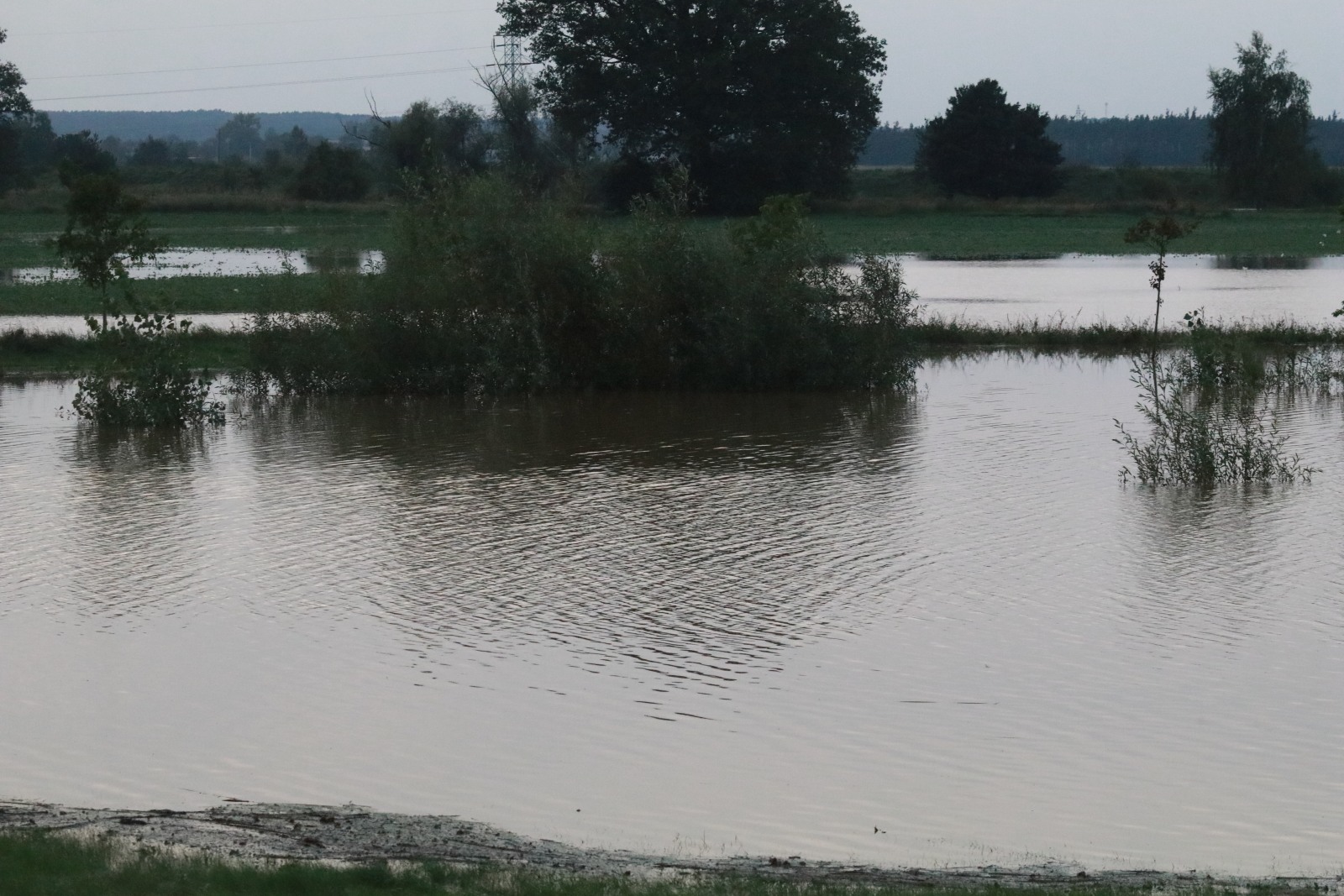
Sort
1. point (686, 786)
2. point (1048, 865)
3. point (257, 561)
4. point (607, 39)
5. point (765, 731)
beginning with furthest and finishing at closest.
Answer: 1. point (607, 39)
2. point (257, 561)
3. point (765, 731)
4. point (686, 786)
5. point (1048, 865)

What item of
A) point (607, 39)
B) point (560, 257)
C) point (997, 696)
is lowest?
point (997, 696)

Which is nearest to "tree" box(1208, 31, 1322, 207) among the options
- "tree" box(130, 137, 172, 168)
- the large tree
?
the large tree

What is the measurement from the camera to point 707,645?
13.6 m

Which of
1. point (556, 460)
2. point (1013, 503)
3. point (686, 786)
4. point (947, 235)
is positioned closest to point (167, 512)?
point (556, 460)

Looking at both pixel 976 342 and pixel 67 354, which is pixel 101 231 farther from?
pixel 976 342

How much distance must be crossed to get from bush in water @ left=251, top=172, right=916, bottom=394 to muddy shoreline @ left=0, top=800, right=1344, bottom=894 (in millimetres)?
21803

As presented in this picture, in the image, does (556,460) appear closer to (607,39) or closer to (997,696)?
(997,696)

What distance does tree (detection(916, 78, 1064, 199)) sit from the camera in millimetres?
95312

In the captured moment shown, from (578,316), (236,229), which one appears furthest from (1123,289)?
(236,229)

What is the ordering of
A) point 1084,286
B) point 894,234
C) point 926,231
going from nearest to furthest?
point 1084,286
point 894,234
point 926,231

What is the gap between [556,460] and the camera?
23.5 metres

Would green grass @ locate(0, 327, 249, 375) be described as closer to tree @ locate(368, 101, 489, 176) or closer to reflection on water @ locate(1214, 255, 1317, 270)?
reflection on water @ locate(1214, 255, 1317, 270)

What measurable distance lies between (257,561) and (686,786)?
8095mm

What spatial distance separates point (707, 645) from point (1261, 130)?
9455 cm
